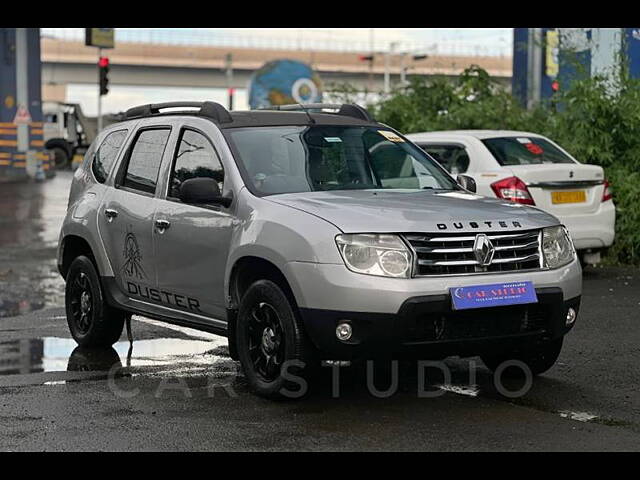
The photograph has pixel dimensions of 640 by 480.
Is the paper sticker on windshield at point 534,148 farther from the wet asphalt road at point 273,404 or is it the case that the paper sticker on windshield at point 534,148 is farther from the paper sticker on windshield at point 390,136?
the paper sticker on windshield at point 390,136

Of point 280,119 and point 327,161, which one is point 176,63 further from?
point 327,161

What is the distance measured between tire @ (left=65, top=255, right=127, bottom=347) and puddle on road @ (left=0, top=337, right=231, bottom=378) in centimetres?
9

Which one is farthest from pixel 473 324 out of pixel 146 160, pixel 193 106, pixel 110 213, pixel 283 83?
pixel 283 83

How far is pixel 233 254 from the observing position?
7.52 meters

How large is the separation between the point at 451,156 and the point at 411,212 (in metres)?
7.06

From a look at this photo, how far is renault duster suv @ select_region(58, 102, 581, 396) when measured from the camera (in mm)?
6879

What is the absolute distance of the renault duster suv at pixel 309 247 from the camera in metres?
6.88

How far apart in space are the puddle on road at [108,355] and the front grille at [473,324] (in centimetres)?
215

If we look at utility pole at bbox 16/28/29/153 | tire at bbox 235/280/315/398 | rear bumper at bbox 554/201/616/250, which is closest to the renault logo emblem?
tire at bbox 235/280/315/398

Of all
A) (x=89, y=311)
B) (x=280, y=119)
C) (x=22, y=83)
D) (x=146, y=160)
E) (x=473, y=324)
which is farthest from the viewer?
(x=22, y=83)

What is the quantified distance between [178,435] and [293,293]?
1067 mm

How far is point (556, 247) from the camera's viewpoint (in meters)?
7.51

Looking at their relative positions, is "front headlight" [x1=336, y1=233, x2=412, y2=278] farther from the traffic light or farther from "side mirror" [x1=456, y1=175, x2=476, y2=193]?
the traffic light

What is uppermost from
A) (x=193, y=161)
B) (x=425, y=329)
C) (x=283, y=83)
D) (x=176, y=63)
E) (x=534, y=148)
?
(x=176, y=63)
